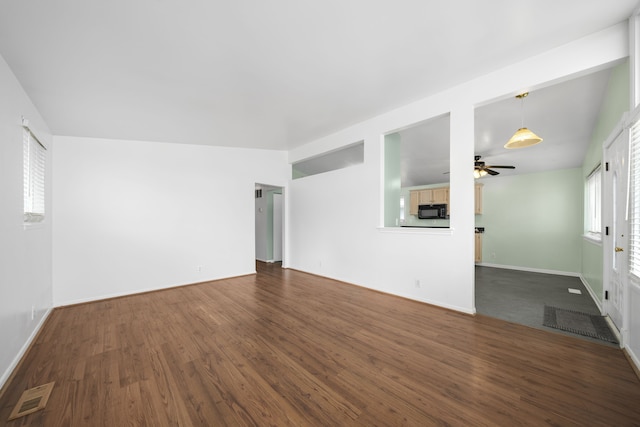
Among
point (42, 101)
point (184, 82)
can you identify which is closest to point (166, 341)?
point (184, 82)

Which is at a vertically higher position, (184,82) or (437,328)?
(184,82)

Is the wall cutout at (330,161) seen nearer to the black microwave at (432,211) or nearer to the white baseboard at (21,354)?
the black microwave at (432,211)

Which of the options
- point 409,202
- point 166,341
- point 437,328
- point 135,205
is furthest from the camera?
point 409,202

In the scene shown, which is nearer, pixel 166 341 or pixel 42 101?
pixel 166 341

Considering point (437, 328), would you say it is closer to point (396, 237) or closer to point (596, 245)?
point (396, 237)

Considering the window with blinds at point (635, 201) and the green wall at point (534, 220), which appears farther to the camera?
the green wall at point (534, 220)

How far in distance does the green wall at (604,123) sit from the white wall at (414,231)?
1.54 ft

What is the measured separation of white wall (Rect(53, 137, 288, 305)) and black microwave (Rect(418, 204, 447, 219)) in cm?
501

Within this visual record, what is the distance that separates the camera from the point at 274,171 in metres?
6.02

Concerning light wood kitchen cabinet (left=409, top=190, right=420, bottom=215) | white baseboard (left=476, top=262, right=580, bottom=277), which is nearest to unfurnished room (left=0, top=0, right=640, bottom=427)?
white baseboard (left=476, top=262, right=580, bottom=277)

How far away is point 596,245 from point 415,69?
12.5ft

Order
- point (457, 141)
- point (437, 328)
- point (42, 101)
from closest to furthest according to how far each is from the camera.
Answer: point (437, 328) → point (42, 101) → point (457, 141)

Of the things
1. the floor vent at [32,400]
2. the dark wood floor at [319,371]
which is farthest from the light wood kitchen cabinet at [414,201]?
the floor vent at [32,400]

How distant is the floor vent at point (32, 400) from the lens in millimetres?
1642
